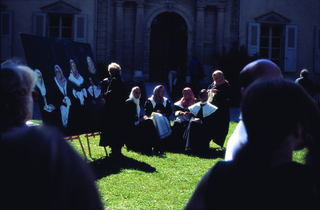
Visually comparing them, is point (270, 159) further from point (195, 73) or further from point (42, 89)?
point (195, 73)

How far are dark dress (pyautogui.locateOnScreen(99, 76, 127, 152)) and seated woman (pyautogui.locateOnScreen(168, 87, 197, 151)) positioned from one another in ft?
5.28

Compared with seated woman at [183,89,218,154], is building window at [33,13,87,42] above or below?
above

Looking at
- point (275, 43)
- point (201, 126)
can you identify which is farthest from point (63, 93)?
point (275, 43)

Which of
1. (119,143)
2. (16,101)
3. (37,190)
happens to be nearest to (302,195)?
(37,190)

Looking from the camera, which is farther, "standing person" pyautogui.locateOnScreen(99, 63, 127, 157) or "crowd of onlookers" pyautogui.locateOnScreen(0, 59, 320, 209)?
"standing person" pyautogui.locateOnScreen(99, 63, 127, 157)

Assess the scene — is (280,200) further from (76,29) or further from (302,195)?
(76,29)

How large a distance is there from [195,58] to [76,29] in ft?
18.2

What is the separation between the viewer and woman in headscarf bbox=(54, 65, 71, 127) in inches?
206

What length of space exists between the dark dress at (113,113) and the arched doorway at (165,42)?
967cm

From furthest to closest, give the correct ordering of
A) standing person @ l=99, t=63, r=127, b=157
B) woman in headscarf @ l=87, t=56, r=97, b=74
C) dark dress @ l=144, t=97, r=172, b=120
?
dark dress @ l=144, t=97, r=172, b=120 < woman in headscarf @ l=87, t=56, r=97, b=74 < standing person @ l=99, t=63, r=127, b=157

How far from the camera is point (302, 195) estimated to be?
109 cm

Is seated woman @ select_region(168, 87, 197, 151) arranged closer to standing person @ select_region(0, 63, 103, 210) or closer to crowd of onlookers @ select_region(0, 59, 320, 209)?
crowd of onlookers @ select_region(0, 59, 320, 209)

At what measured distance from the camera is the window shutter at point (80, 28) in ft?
49.2

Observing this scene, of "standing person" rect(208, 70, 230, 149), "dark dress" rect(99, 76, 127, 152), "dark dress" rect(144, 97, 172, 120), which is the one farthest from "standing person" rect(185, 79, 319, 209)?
"dark dress" rect(144, 97, 172, 120)
